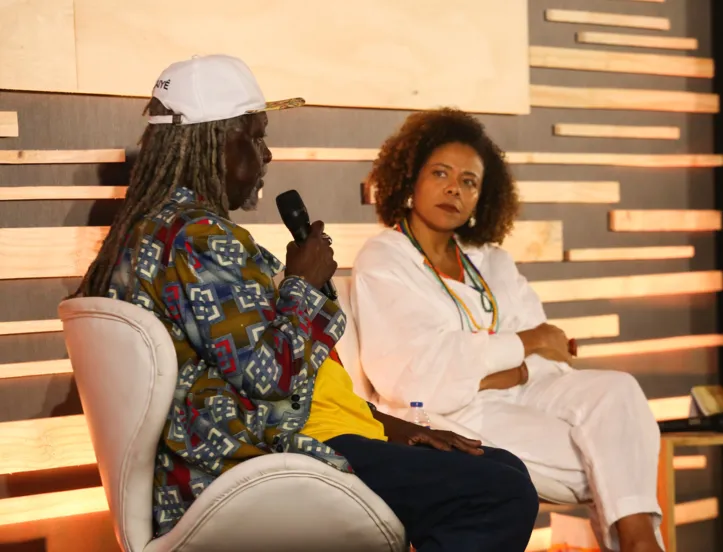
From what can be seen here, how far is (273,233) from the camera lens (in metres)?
3.32

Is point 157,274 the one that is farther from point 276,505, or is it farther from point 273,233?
point 273,233

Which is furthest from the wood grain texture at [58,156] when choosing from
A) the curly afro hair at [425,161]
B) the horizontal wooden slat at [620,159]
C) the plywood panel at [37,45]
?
the horizontal wooden slat at [620,159]

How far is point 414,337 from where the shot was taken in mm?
2900

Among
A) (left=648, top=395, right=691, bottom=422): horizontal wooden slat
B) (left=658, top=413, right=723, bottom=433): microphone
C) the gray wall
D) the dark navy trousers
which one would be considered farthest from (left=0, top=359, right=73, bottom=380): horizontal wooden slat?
(left=648, top=395, right=691, bottom=422): horizontal wooden slat

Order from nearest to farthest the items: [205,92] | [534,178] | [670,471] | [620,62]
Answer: [205,92] → [670,471] → [534,178] → [620,62]

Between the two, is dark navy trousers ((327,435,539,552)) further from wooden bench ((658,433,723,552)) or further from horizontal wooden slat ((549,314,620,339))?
horizontal wooden slat ((549,314,620,339))

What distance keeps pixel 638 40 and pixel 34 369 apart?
2.79 metres

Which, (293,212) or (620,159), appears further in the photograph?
(620,159)

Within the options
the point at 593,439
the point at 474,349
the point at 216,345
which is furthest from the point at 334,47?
the point at 216,345

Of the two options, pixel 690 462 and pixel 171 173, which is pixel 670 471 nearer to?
pixel 690 462

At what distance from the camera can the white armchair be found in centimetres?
196

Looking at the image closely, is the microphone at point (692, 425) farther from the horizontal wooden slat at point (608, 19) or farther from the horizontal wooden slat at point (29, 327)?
the horizontal wooden slat at point (29, 327)

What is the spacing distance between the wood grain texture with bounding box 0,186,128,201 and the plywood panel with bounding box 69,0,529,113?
31cm

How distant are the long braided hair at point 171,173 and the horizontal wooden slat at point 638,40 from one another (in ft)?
7.22
